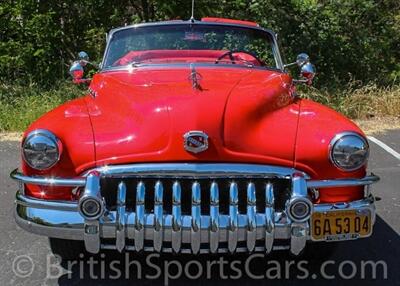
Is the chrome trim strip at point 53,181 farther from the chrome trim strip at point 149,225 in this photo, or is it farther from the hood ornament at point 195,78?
the hood ornament at point 195,78

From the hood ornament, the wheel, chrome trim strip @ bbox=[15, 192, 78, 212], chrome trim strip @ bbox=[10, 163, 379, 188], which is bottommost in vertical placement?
the wheel

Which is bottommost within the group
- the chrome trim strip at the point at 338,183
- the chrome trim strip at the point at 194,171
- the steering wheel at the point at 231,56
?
the chrome trim strip at the point at 338,183

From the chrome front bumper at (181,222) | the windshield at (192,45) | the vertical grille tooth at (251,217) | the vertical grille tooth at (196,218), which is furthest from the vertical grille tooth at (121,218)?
the windshield at (192,45)

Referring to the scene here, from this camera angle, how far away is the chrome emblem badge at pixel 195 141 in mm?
3256

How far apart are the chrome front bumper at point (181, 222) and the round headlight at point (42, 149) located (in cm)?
11

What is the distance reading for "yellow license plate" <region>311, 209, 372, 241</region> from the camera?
3.25 metres

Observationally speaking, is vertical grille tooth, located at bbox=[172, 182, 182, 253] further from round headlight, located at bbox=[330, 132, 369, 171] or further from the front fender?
round headlight, located at bbox=[330, 132, 369, 171]

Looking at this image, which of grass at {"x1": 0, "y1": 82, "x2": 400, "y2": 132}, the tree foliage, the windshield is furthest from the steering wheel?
the tree foliage

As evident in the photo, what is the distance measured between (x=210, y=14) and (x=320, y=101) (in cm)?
254

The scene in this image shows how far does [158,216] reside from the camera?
10.3 ft

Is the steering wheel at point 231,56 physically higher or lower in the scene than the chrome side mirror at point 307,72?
higher

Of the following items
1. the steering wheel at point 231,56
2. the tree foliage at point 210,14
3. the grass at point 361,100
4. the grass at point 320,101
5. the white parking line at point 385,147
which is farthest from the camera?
the tree foliage at point 210,14

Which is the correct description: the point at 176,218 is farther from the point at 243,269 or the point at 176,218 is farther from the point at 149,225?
the point at 243,269

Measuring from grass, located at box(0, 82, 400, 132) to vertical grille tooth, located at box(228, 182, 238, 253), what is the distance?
6266 mm
